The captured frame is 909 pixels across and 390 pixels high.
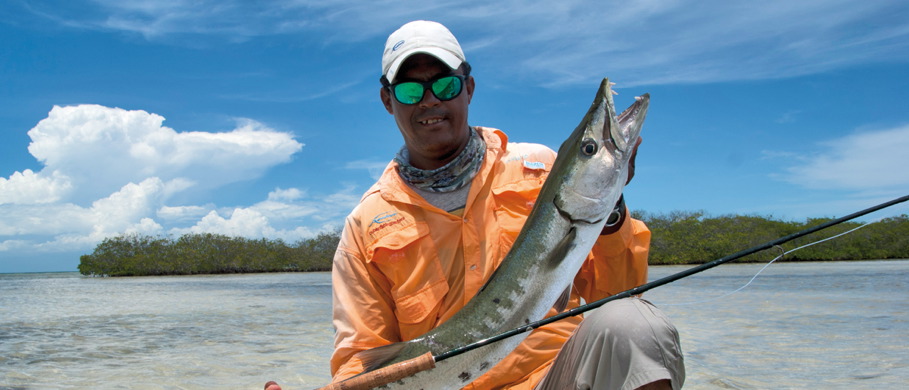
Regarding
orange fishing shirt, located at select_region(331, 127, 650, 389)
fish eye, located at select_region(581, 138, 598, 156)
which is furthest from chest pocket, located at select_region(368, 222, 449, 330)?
fish eye, located at select_region(581, 138, 598, 156)

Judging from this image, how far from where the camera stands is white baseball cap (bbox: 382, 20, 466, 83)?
10.2 feet

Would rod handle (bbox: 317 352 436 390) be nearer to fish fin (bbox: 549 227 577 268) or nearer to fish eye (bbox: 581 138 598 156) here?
fish fin (bbox: 549 227 577 268)

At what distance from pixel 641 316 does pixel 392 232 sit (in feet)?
4.61

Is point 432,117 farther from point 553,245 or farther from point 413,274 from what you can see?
point 553,245

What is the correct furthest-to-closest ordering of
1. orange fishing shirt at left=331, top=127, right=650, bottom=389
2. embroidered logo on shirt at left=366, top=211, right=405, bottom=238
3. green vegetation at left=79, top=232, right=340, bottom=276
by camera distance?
green vegetation at left=79, top=232, right=340, bottom=276
embroidered logo on shirt at left=366, top=211, right=405, bottom=238
orange fishing shirt at left=331, top=127, right=650, bottom=389

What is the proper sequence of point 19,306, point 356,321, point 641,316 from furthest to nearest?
point 19,306
point 356,321
point 641,316

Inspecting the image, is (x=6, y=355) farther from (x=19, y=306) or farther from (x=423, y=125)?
(x=19, y=306)

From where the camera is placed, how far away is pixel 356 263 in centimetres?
329

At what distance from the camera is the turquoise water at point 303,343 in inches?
259

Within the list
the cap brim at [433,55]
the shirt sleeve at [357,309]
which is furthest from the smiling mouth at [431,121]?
the shirt sleeve at [357,309]

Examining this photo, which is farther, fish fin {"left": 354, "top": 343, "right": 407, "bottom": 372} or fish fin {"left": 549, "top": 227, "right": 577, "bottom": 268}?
fish fin {"left": 354, "top": 343, "right": 407, "bottom": 372}

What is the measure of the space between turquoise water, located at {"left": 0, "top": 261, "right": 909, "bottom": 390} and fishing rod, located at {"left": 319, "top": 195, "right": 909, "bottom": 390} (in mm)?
906

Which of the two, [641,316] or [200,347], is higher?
[641,316]

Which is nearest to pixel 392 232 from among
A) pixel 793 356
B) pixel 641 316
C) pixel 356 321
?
pixel 356 321
